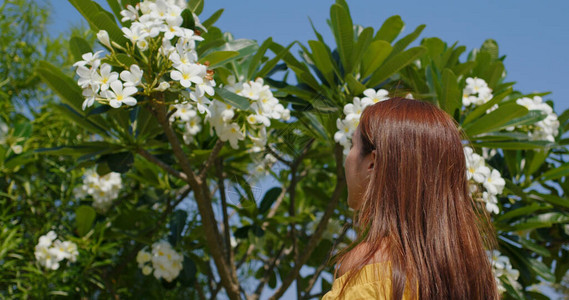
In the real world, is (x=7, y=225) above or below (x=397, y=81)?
below

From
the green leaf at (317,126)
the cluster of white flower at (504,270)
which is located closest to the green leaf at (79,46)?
the green leaf at (317,126)

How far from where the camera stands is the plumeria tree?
5.75ft

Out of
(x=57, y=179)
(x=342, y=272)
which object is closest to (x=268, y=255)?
(x=57, y=179)

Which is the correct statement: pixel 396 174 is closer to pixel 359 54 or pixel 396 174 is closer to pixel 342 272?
pixel 342 272

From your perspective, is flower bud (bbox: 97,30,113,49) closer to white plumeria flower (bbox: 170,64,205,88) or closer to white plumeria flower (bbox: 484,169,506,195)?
white plumeria flower (bbox: 170,64,205,88)

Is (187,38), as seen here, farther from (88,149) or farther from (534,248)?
(534,248)

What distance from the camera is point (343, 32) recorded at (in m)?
2.17

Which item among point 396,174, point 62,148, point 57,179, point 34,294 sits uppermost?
point 396,174

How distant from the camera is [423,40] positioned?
8.69ft

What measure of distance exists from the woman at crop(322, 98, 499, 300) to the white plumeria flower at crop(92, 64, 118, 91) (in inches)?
32.7

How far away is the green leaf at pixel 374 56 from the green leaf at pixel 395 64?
0.9 inches

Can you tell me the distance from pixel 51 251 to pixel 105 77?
1188 mm

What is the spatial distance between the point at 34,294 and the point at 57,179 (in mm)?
602

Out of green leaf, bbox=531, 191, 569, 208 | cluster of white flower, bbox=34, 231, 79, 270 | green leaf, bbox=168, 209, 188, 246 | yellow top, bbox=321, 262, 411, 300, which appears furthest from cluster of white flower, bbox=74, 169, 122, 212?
yellow top, bbox=321, 262, 411, 300
